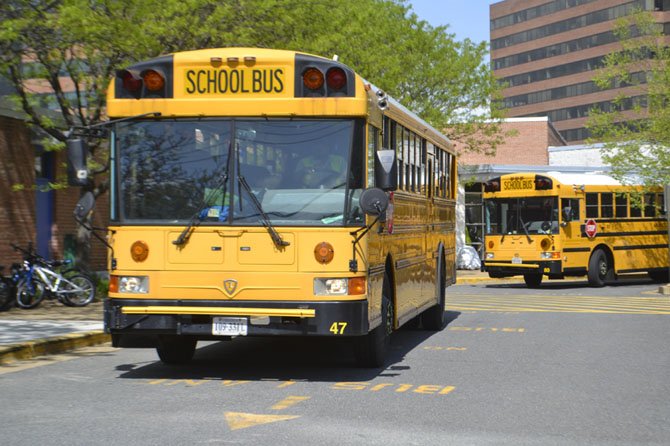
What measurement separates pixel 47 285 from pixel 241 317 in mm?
10661

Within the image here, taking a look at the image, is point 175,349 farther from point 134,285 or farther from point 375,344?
point 375,344

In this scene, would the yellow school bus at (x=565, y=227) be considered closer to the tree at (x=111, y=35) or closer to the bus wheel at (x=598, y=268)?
the bus wheel at (x=598, y=268)

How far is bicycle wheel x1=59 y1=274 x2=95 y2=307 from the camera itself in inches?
782

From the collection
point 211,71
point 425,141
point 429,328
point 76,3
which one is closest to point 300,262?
point 211,71

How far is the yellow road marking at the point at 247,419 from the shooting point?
7750mm

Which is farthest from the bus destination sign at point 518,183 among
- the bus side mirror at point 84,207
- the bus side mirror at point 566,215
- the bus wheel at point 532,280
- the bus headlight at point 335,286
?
the bus side mirror at point 84,207

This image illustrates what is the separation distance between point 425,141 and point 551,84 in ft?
383

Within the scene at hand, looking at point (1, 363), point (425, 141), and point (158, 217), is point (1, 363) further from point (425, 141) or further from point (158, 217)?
point (425, 141)

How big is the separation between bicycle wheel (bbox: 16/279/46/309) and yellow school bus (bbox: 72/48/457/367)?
9342mm

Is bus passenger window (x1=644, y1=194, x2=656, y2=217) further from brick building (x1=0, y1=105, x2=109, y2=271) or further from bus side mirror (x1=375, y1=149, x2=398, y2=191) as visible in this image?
bus side mirror (x1=375, y1=149, x2=398, y2=191)

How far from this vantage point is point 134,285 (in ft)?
33.3

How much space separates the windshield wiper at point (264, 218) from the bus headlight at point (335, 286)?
1.57 ft

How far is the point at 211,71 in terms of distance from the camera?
10.3 meters

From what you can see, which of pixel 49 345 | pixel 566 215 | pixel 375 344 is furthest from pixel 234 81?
pixel 566 215
